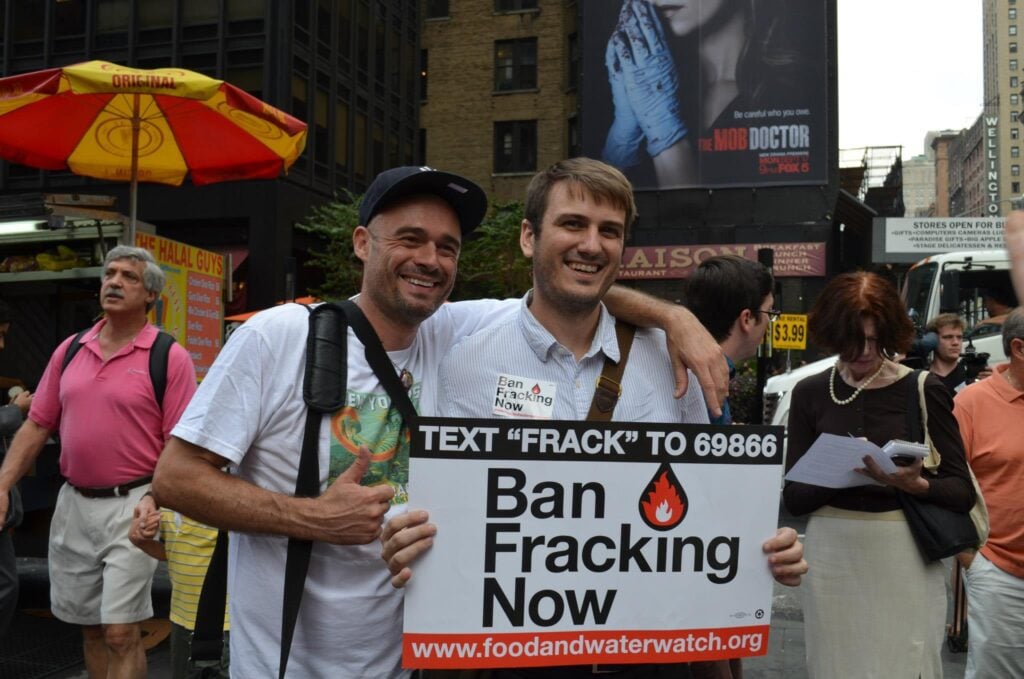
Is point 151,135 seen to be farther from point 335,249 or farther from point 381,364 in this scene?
point 335,249

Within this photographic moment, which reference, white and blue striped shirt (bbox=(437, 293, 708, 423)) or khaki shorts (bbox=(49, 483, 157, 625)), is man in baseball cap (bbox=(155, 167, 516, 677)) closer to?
white and blue striped shirt (bbox=(437, 293, 708, 423))

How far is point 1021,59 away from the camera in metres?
163

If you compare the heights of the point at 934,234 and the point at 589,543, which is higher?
the point at 934,234

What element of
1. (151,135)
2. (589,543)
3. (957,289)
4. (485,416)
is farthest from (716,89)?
(589,543)

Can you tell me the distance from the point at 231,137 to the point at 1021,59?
185m

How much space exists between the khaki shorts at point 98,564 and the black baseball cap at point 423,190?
108 inches

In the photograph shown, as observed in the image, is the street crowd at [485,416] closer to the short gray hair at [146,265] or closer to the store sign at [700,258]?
the short gray hair at [146,265]

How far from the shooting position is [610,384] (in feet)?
8.09

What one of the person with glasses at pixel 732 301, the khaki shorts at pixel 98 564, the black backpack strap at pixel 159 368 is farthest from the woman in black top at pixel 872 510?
the khaki shorts at pixel 98 564

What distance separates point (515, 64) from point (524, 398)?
3761cm

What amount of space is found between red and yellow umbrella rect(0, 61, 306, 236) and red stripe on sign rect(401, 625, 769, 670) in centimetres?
510

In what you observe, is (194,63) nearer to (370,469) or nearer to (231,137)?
(231,137)

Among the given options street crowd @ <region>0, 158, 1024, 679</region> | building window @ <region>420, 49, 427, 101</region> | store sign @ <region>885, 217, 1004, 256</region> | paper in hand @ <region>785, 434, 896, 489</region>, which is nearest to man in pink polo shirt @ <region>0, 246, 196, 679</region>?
street crowd @ <region>0, 158, 1024, 679</region>

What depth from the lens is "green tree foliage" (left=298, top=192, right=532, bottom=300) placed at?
2684 cm
